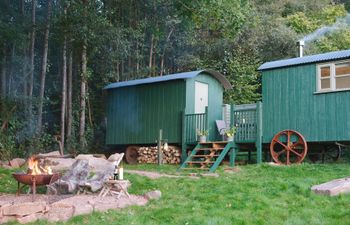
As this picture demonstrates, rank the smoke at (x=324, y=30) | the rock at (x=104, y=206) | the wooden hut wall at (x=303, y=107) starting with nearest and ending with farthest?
1. the rock at (x=104, y=206)
2. the wooden hut wall at (x=303, y=107)
3. the smoke at (x=324, y=30)

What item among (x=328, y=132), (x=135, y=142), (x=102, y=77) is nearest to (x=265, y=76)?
(x=328, y=132)

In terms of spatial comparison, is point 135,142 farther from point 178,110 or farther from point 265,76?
point 265,76

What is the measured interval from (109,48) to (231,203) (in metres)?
11.8

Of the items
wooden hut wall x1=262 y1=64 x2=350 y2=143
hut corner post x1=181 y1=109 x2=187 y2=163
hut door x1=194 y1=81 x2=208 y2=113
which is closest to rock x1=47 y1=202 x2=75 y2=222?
wooden hut wall x1=262 y1=64 x2=350 y2=143

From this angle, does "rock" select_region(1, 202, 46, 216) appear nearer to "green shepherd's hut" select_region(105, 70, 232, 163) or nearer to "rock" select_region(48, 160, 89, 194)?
"rock" select_region(48, 160, 89, 194)

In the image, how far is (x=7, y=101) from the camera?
15.7m

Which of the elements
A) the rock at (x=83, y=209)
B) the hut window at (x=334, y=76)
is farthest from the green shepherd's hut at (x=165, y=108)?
the rock at (x=83, y=209)

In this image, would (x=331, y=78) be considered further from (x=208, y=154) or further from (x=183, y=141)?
(x=183, y=141)

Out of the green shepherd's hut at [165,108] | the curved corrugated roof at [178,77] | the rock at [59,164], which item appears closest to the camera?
the rock at [59,164]

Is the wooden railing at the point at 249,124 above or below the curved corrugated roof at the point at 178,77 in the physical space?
below

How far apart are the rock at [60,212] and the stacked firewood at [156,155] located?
8.25 m

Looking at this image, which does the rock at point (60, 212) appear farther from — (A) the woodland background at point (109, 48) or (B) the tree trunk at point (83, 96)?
(B) the tree trunk at point (83, 96)

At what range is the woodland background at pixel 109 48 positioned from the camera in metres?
15.6

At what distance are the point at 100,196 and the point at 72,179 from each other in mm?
1175
